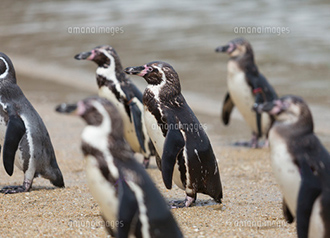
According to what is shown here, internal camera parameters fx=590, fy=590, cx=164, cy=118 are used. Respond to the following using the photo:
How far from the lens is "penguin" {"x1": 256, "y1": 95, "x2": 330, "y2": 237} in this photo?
336 centimetres

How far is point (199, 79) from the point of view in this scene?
1388 cm

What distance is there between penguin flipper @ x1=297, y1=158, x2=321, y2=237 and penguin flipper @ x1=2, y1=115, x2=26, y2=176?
281cm

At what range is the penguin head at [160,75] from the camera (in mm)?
5117

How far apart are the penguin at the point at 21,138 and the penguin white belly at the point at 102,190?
2.02m

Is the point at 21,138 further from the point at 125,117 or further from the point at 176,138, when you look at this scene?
the point at 125,117

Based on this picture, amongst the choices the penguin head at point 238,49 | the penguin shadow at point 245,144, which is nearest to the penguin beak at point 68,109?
the penguin shadow at point 245,144

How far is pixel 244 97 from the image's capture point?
882 centimetres

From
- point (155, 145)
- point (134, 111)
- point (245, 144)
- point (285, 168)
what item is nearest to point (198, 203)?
point (155, 145)

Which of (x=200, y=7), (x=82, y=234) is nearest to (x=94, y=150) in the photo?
(x=82, y=234)

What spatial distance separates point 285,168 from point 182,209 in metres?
1.62

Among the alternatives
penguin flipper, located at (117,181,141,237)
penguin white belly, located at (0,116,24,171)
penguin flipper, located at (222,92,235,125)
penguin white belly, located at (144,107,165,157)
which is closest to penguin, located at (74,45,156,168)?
penguin white belly, located at (0,116,24,171)

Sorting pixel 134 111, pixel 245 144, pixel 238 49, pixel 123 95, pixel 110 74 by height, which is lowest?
pixel 245 144

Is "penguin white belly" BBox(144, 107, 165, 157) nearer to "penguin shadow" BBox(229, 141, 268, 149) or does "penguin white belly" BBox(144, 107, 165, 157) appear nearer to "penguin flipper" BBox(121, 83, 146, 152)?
"penguin flipper" BBox(121, 83, 146, 152)

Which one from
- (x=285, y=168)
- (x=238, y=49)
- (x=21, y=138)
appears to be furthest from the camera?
(x=238, y=49)
